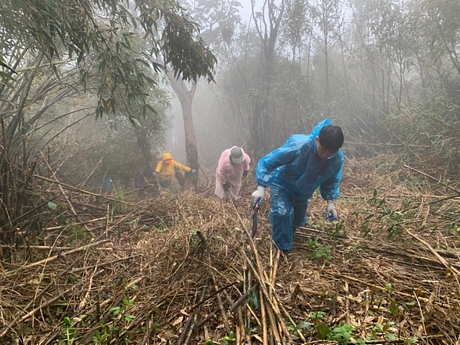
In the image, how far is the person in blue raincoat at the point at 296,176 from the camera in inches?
101

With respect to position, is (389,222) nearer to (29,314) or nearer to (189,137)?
(29,314)

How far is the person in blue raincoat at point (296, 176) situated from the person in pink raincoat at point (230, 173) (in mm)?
2084

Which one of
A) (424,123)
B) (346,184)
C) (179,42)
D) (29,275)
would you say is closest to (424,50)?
(424,123)

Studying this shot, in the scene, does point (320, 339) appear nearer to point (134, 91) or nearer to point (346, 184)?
point (134, 91)

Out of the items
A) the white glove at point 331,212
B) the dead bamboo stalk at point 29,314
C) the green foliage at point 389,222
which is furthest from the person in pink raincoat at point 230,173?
the dead bamboo stalk at point 29,314

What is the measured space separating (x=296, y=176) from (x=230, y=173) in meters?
2.41

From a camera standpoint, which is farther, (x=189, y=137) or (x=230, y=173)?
(x=189, y=137)

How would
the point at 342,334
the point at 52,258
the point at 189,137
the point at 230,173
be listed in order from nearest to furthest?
the point at 342,334 < the point at 52,258 < the point at 230,173 < the point at 189,137

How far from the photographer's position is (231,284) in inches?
71.2

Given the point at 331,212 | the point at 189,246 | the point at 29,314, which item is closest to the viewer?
the point at 29,314

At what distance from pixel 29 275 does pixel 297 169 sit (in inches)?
86.2

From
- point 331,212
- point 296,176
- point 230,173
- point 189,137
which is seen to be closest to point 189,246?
point 296,176

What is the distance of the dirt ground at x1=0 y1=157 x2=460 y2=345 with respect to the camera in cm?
156

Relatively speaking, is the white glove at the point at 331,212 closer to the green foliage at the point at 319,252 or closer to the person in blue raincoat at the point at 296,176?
the person in blue raincoat at the point at 296,176
